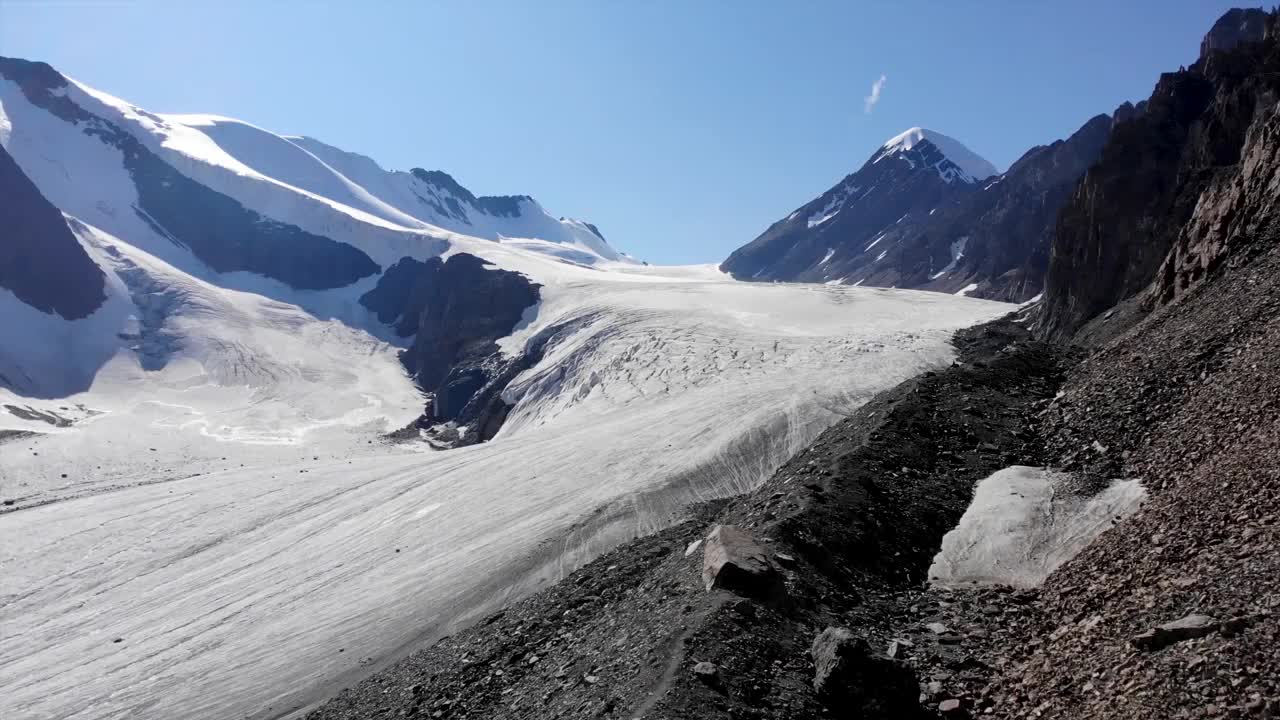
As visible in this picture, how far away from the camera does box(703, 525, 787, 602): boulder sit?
11836 millimetres

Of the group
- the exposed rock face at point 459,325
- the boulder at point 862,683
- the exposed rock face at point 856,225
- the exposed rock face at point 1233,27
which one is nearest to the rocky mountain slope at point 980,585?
the boulder at point 862,683

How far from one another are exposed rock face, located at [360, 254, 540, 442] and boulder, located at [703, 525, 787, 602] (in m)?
42.4

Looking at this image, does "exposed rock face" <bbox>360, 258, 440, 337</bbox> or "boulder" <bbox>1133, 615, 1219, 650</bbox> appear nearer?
"boulder" <bbox>1133, 615, 1219, 650</bbox>

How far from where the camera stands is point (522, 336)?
235 feet

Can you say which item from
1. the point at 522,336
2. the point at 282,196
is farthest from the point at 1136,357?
the point at 282,196

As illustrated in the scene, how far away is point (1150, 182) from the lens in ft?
143

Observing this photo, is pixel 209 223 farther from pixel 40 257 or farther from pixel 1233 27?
pixel 1233 27

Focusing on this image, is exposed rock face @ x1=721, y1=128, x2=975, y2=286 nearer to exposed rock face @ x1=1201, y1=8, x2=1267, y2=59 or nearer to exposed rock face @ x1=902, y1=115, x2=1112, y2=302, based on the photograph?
exposed rock face @ x1=902, y1=115, x2=1112, y2=302

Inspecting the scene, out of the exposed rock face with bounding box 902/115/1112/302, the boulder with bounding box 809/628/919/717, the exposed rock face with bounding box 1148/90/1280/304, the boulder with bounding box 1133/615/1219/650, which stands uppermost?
the exposed rock face with bounding box 902/115/1112/302

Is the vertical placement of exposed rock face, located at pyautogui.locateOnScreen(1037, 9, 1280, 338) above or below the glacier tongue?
above

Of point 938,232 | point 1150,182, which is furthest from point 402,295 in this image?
point 1150,182

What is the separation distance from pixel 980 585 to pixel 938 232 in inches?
5516

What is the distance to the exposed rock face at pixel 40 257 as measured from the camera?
92.0 m

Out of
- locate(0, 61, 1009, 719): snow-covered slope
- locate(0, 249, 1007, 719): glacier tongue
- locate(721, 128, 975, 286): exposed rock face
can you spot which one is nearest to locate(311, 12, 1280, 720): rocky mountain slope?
locate(0, 249, 1007, 719): glacier tongue
